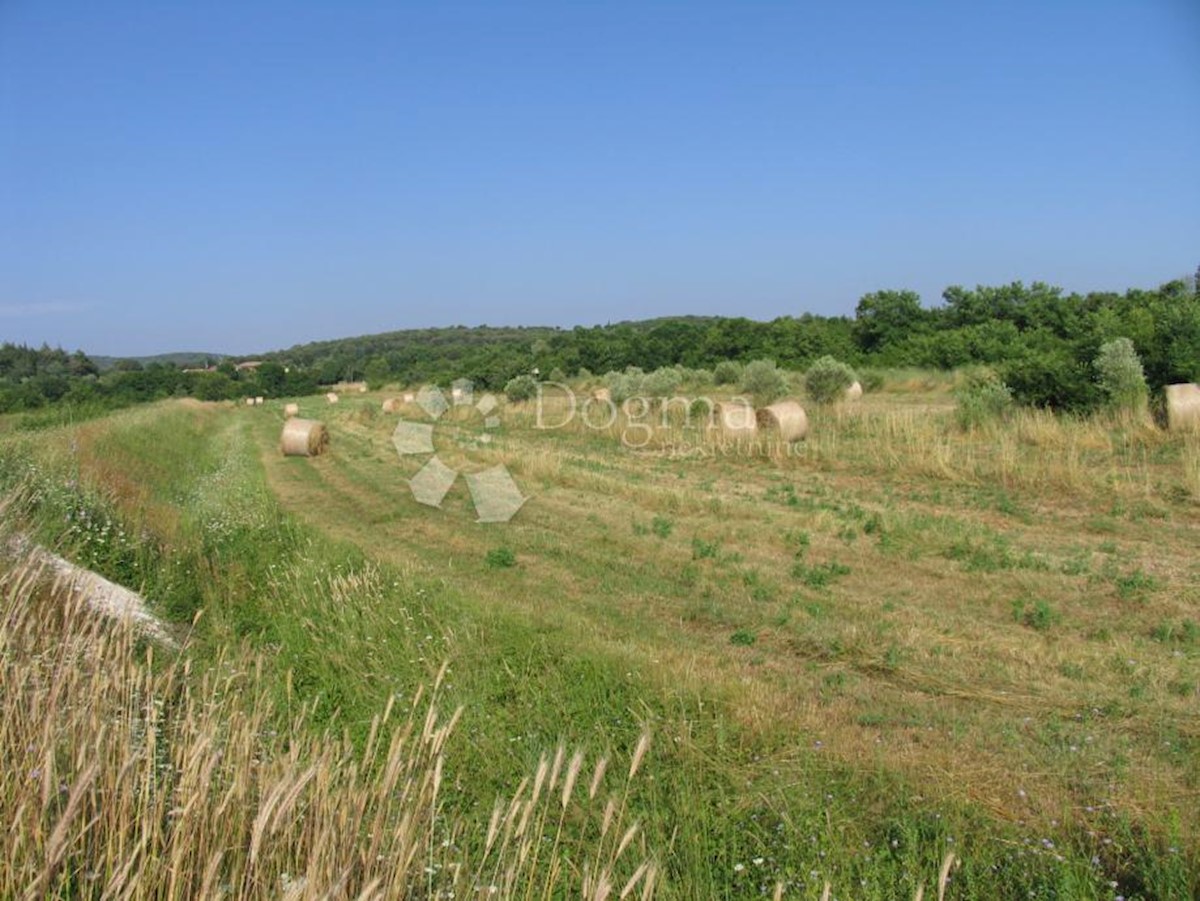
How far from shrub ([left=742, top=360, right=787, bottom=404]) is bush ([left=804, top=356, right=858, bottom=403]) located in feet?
3.86

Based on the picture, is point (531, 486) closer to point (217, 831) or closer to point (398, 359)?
point (217, 831)

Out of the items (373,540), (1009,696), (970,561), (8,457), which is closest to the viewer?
(1009,696)

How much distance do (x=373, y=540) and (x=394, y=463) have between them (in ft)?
27.5

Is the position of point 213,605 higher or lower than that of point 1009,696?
higher

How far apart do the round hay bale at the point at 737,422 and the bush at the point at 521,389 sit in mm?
18674

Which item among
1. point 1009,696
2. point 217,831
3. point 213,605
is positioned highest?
point 217,831

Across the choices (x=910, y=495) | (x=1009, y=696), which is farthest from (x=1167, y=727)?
(x=910, y=495)

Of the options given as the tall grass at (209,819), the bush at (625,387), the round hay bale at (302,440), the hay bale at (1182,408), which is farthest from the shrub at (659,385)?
the tall grass at (209,819)

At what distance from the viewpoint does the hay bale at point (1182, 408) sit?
1434cm

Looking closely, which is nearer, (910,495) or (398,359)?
(910,495)

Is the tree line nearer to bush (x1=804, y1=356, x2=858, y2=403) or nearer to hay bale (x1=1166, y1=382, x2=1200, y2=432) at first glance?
hay bale (x1=1166, y1=382, x2=1200, y2=432)

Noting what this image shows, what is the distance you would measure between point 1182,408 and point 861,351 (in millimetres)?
34148

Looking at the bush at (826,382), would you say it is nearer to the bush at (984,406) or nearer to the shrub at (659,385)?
the shrub at (659,385)

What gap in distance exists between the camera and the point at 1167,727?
4832mm
